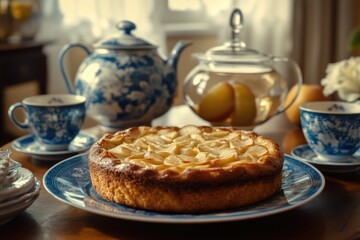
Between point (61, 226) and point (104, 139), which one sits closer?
point (61, 226)

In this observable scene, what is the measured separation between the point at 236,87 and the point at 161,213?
640 mm

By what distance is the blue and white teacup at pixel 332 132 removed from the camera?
1.06 m

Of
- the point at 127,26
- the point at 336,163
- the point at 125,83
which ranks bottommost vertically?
the point at 336,163

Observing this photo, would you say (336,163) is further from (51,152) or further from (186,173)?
(51,152)

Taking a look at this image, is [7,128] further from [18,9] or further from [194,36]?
[194,36]

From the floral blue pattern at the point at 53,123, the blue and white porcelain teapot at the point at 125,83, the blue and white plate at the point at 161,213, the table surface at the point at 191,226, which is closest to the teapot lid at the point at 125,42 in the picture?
the blue and white porcelain teapot at the point at 125,83

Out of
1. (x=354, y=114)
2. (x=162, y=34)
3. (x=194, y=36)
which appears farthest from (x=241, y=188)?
(x=194, y=36)

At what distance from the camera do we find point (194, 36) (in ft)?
10.8

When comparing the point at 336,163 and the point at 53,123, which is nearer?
the point at 336,163

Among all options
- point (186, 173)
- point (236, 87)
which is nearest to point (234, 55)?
point (236, 87)

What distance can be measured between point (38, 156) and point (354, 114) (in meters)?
0.64

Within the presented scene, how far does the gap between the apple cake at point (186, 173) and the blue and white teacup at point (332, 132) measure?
0.55 feet

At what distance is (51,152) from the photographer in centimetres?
116

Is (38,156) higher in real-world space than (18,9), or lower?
lower
